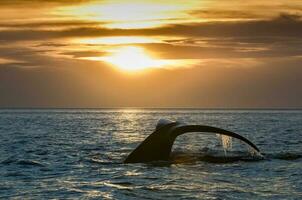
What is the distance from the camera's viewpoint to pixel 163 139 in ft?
76.2

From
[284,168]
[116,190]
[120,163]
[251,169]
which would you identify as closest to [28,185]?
[116,190]

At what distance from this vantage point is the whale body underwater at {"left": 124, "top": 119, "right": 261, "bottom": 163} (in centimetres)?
2236

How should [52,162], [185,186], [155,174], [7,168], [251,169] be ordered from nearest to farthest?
[185,186], [155,174], [251,169], [7,168], [52,162]

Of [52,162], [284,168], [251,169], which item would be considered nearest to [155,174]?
[251,169]

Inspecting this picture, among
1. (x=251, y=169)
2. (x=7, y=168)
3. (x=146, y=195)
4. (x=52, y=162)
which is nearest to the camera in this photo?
(x=146, y=195)

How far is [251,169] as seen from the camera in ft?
76.9

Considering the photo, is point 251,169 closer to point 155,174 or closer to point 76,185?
point 155,174

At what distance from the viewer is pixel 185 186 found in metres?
19.5

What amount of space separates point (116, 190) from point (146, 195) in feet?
4.50

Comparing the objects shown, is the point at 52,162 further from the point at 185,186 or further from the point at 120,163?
the point at 185,186

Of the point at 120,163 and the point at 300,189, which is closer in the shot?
the point at 300,189

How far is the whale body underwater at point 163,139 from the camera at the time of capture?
22.4m

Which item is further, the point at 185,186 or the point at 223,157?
the point at 223,157

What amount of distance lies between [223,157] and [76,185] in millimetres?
9410
